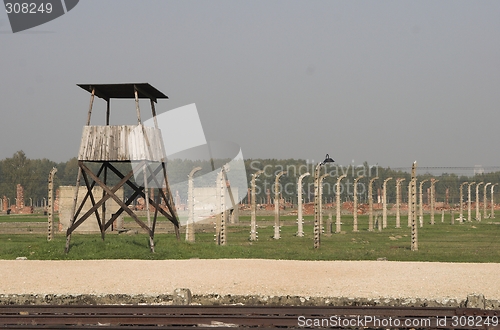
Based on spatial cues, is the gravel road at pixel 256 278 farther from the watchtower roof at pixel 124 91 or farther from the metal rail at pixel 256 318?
the watchtower roof at pixel 124 91

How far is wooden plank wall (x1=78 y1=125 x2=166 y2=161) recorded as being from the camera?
23.4 m

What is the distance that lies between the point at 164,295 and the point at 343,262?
25.9 feet

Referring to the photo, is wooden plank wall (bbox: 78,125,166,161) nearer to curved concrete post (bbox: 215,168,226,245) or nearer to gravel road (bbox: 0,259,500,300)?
curved concrete post (bbox: 215,168,226,245)

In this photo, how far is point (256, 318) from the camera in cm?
1080

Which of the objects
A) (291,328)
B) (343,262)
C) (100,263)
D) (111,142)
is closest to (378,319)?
(291,328)

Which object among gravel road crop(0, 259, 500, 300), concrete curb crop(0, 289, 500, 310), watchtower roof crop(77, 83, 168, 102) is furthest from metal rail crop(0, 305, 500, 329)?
watchtower roof crop(77, 83, 168, 102)

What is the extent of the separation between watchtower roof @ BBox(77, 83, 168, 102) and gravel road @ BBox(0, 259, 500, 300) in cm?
660

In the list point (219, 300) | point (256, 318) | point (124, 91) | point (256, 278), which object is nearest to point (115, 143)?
point (124, 91)

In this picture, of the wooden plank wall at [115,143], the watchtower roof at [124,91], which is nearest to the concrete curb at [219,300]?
the wooden plank wall at [115,143]

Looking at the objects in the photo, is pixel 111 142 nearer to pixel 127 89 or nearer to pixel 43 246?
pixel 127 89

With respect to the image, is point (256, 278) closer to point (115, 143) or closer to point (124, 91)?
point (115, 143)

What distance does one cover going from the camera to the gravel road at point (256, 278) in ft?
47.5

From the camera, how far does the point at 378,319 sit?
10797 mm

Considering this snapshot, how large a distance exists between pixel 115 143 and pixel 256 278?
970cm
